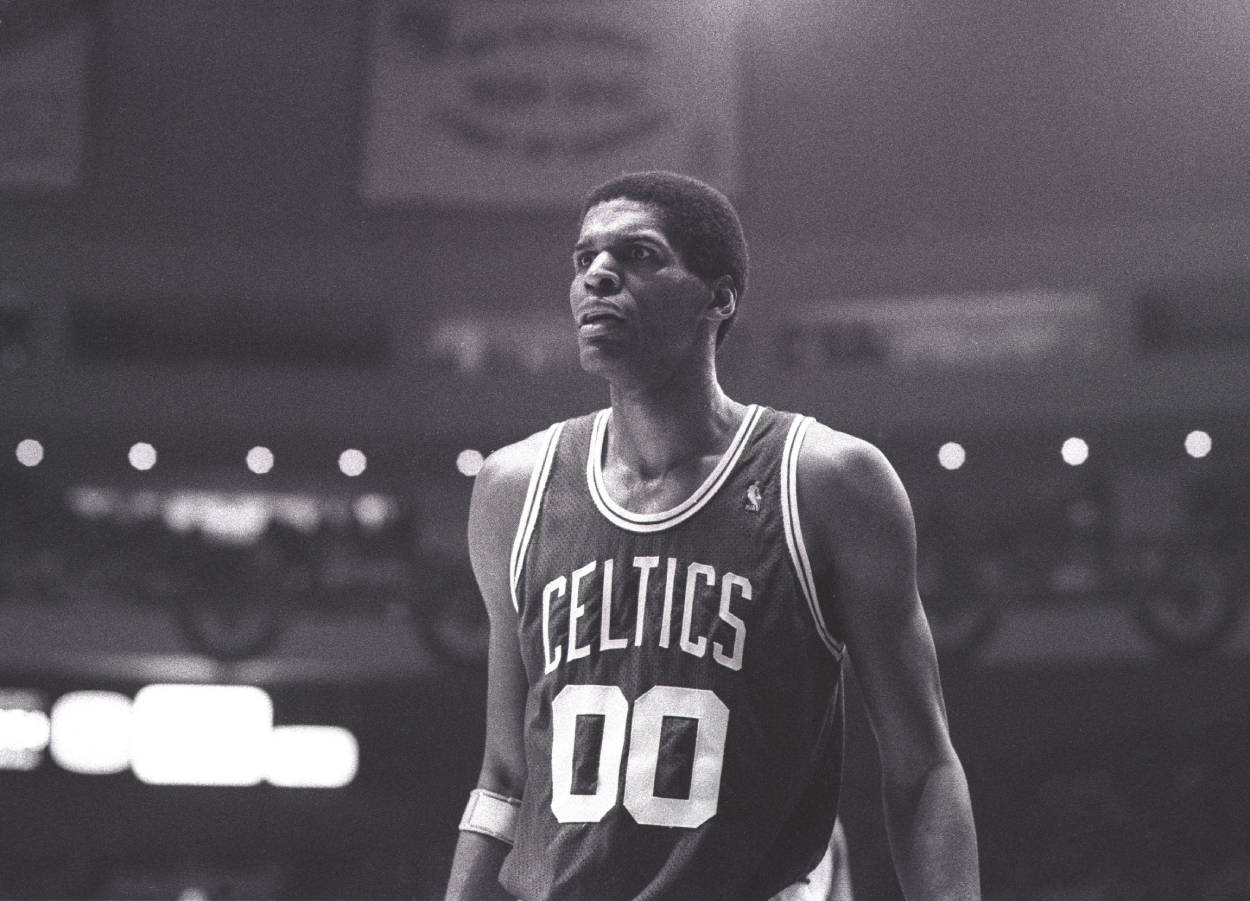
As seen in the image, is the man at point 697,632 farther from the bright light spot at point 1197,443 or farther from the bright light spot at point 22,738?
the bright light spot at point 22,738

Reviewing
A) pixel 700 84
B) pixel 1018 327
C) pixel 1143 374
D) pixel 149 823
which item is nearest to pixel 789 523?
pixel 700 84

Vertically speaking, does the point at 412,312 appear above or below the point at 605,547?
above

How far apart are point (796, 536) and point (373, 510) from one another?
2.99 metres

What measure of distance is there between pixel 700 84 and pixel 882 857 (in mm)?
2172

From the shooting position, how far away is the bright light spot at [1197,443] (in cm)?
437

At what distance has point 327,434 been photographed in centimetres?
446

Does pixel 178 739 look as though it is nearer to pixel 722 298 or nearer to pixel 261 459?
pixel 261 459

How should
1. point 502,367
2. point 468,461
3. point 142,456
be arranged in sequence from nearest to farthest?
point 468,461
point 502,367
point 142,456

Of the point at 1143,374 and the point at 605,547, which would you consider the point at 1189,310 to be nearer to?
the point at 1143,374

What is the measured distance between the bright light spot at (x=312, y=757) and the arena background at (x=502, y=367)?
3cm

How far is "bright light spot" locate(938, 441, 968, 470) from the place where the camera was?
3842 millimetres

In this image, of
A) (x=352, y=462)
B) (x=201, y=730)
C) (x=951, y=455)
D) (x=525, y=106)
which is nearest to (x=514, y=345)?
(x=525, y=106)

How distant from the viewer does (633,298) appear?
1.44 metres

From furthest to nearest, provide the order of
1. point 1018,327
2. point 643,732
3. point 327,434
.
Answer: point 327,434 → point 1018,327 → point 643,732
